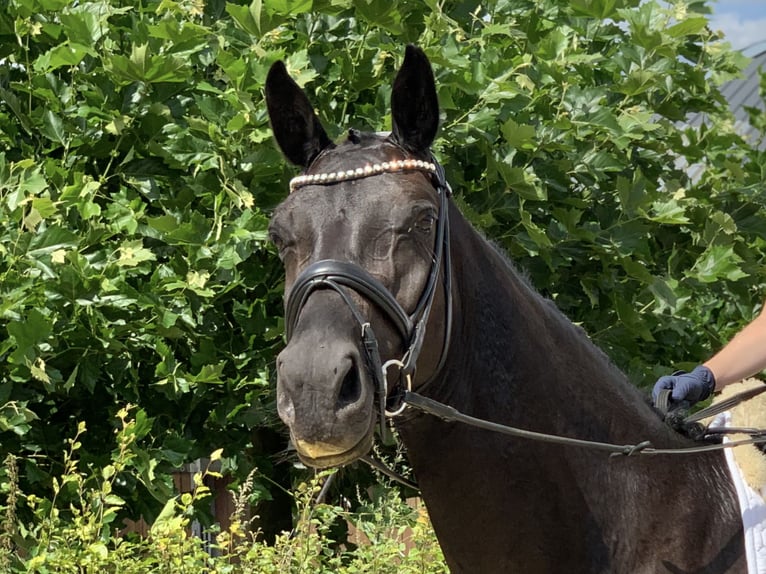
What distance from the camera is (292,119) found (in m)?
2.66

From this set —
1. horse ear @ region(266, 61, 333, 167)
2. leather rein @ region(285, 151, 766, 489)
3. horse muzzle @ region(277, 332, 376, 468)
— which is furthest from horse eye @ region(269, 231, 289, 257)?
horse muzzle @ region(277, 332, 376, 468)

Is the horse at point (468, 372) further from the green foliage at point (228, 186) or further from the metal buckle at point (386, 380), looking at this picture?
the green foliage at point (228, 186)

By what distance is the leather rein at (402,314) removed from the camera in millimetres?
2213

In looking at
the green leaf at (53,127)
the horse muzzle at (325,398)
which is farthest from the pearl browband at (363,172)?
the green leaf at (53,127)

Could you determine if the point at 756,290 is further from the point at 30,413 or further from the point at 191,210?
the point at 30,413

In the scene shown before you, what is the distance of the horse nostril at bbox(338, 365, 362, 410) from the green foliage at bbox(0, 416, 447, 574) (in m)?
1.47

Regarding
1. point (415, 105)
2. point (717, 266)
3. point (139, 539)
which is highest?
point (415, 105)

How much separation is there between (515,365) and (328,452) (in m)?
0.59

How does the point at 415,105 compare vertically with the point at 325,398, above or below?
above

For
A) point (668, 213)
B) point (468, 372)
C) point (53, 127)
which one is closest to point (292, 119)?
point (468, 372)

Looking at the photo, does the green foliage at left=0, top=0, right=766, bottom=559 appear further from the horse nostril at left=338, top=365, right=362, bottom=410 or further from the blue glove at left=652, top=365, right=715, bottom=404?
the horse nostril at left=338, top=365, right=362, bottom=410

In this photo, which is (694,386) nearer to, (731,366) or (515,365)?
(731,366)

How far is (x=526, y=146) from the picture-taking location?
4285mm

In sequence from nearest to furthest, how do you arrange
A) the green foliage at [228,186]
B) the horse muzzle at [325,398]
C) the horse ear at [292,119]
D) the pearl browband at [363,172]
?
the horse muzzle at [325,398], the pearl browband at [363,172], the horse ear at [292,119], the green foliage at [228,186]
